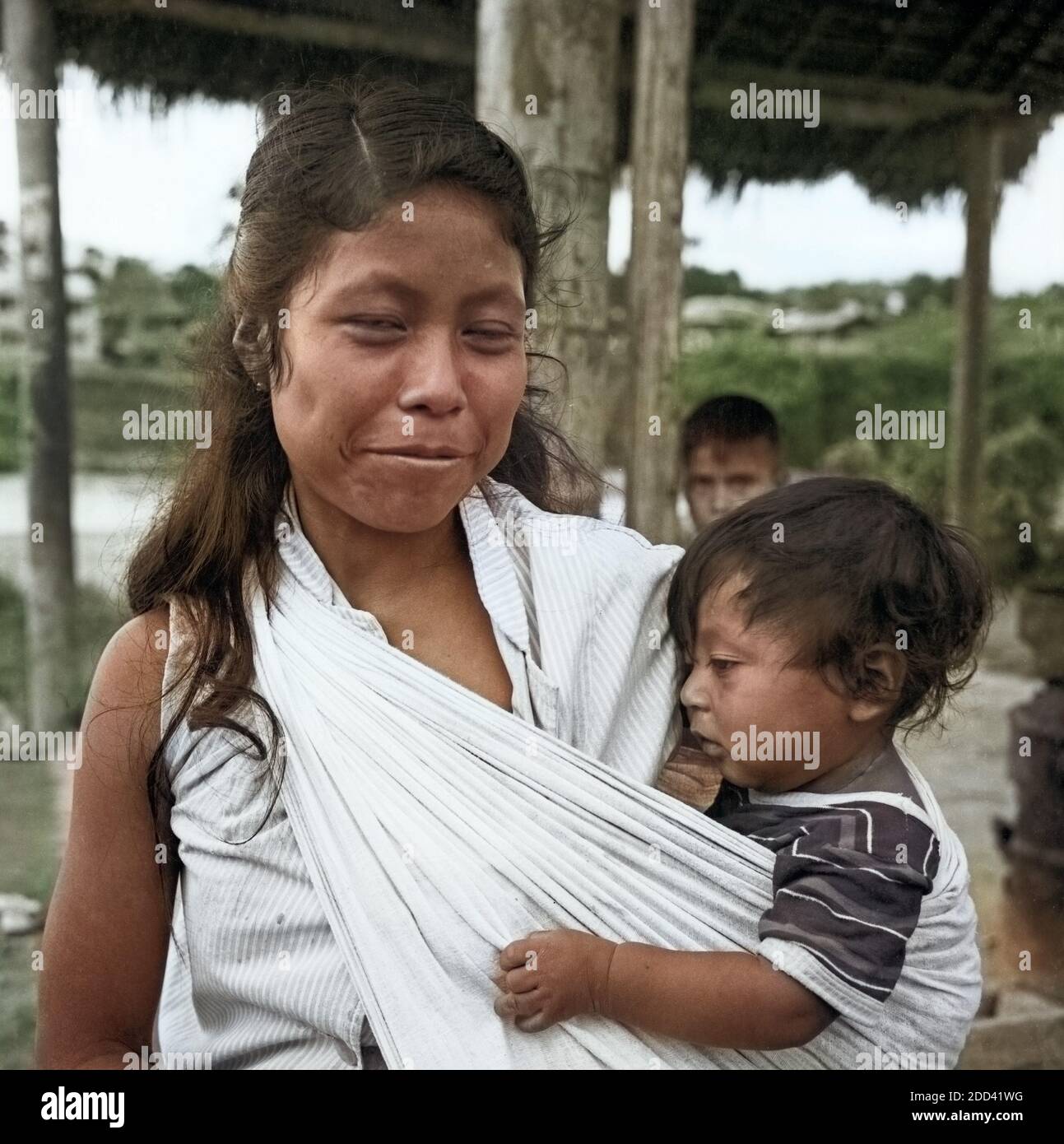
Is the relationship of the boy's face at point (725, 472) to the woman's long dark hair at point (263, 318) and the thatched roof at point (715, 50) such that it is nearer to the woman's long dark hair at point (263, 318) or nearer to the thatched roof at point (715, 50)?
the thatched roof at point (715, 50)

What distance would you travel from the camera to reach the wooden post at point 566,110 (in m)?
2.03

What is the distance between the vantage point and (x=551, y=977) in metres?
1.15

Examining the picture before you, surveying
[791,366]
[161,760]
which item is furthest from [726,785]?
[791,366]

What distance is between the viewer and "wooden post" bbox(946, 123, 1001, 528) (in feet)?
12.5

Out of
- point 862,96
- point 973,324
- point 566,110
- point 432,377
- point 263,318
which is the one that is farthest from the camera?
point 973,324

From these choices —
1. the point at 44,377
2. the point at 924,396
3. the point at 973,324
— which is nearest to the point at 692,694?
the point at 44,377

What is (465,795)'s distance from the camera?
1173 millimetres

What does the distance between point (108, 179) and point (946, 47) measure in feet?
6.43

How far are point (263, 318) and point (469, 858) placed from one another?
58 centimetres

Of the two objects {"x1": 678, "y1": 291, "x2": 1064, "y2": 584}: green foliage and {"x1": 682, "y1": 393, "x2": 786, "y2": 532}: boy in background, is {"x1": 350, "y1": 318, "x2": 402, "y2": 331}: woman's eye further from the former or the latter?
{"x1": 678, "y1": 291, "x2": 1064, "y2": 584}: green foliage

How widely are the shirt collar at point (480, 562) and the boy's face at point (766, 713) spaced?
21 centimetres

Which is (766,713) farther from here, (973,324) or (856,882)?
(973,324)

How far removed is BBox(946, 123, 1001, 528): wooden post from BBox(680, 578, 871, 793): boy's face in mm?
2598

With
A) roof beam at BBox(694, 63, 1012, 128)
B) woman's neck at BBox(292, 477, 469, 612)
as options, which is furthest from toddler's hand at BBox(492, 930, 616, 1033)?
roof beam at BBox(694, 63, 1012, 128)
